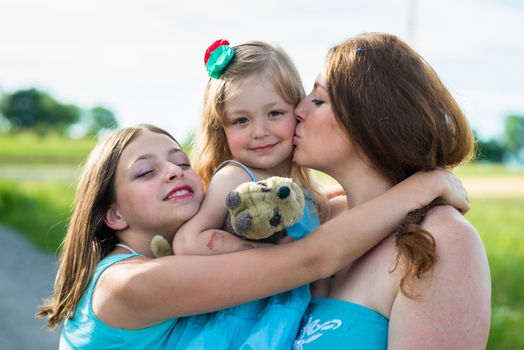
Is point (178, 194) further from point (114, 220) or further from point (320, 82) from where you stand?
point (320, 82)

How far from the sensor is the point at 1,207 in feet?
45.9

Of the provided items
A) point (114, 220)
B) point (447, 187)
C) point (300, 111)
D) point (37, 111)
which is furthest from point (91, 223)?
point (37, 111)

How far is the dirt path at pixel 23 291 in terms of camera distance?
21.4 feet

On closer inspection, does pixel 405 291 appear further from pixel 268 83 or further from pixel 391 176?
pixel 268 83

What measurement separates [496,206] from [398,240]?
15154 mm

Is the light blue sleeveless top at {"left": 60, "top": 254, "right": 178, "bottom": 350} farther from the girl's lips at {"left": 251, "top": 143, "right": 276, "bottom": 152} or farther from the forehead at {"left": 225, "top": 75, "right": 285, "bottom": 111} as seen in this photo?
the forehead at {"left": 225, "top": 75, "right": 285, "bottom": 111}

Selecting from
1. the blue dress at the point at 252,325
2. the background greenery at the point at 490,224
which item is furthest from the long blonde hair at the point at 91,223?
the background greenery at the point at 490,224

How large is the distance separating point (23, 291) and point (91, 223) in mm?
6042

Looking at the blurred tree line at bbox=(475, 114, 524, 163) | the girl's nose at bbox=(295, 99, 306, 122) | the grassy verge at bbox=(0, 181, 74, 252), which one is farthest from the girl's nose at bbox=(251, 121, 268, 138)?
the blurred tree line at bbox=(475, 114, 524, 163)

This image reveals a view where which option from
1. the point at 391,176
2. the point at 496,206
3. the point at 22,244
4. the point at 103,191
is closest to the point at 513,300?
the point at 391,176

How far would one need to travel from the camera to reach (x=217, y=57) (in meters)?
3.09

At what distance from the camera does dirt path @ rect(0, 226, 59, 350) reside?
21.4ft

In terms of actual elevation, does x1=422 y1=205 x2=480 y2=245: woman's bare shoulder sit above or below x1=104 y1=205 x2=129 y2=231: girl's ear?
above

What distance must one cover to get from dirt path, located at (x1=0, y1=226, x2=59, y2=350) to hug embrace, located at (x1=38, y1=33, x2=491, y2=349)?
140 inches
